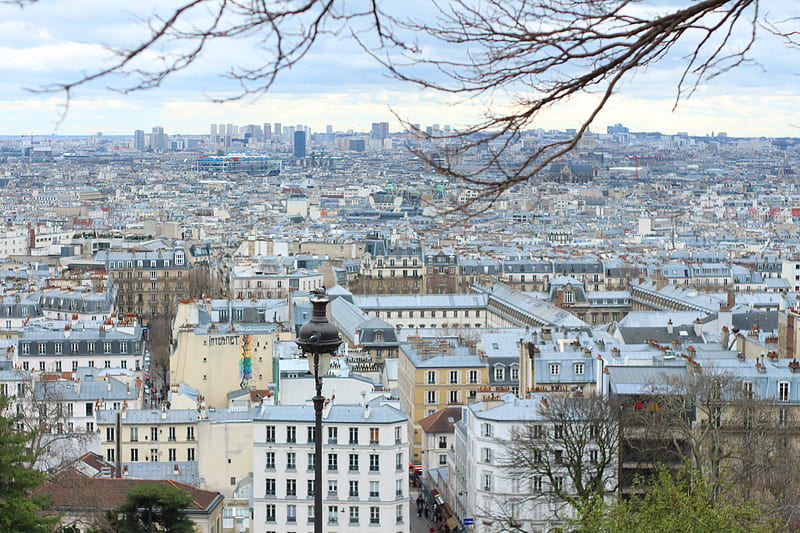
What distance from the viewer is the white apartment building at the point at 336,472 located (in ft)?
86.7

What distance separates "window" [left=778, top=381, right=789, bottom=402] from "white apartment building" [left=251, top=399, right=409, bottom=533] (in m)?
7.03

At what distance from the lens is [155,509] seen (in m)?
23.3

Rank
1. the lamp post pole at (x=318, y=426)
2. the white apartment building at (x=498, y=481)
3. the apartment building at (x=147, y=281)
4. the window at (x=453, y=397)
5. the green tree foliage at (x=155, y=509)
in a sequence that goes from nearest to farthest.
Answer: the lamp post pole at (x=318, y=426), the green tree foliage at (x=155, y=509), the white apartment building at (x=498, y=481), the window at (x=453, y=397), the apartment building at (x=147, y=281)

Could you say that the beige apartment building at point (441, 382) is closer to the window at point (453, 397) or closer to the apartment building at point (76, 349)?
the window at point (453, 397)

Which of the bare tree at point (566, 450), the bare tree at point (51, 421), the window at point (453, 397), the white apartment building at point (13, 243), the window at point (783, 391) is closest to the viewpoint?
the bare tree at point (566, 450)

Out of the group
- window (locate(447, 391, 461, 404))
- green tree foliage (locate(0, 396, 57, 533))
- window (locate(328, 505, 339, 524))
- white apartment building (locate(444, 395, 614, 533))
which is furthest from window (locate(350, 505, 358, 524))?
window (locate(447, 391, 461, 404))

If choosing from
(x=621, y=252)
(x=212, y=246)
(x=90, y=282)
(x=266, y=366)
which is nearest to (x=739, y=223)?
(x=621, y=252)

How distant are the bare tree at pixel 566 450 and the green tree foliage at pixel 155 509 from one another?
5350 millimetres

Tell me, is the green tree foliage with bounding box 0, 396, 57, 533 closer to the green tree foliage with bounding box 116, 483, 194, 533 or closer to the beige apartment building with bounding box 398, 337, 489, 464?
the green tree foliage with bounding box 116, 483, 194, 533

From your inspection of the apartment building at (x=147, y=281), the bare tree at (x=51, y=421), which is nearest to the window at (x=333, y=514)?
the bare tree at (x=51, y=421)

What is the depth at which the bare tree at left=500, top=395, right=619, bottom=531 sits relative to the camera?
82.2ft

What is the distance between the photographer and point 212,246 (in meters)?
92.3

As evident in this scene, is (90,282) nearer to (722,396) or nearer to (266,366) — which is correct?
(266,366)

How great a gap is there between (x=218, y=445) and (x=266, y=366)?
10107 millimetres
